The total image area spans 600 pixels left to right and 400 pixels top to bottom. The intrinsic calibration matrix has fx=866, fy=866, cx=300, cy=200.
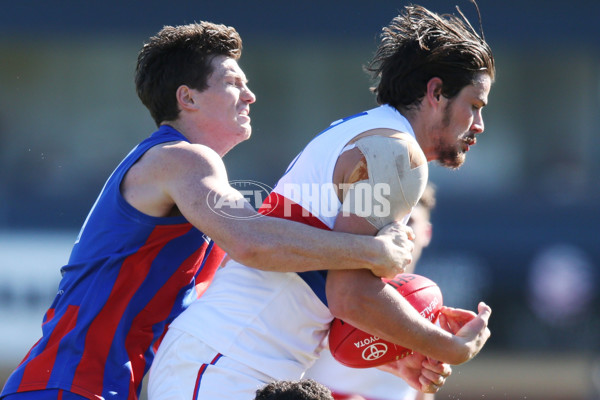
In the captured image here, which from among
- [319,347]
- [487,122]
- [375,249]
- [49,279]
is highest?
[487,122]

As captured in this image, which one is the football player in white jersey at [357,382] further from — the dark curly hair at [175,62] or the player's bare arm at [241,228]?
the dark curly hair at [175,62]

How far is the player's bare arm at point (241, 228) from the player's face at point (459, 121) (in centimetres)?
56

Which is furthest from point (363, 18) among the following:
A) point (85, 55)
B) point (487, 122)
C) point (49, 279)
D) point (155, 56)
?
point (155, 56)

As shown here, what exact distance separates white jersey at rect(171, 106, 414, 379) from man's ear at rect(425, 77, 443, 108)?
11.3 inches

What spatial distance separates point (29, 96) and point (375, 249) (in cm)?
1266

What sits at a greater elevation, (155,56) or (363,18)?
(363,18)

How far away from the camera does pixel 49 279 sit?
10938 mm

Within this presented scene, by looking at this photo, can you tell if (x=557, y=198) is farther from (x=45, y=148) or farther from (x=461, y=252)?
(x=45, y=148)

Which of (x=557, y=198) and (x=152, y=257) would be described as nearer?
(x=152, y=257)

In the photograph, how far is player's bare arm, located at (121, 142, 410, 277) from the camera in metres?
3.18

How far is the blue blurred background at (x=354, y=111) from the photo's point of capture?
11703 mm

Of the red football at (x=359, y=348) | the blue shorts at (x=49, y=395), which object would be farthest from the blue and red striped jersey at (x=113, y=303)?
the red football at (x=359, y=348)

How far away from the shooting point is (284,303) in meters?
3.32

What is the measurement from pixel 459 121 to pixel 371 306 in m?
0.98
